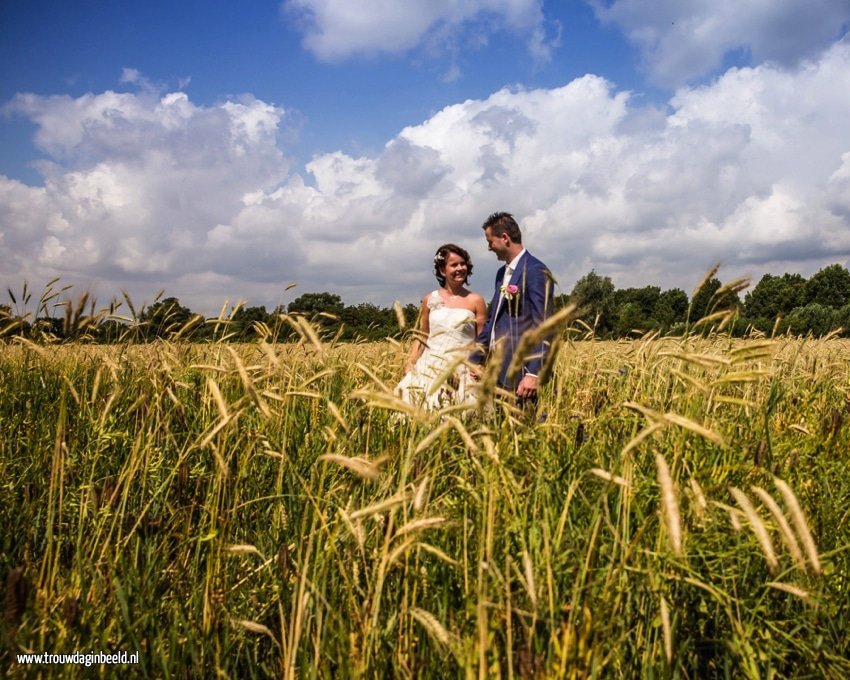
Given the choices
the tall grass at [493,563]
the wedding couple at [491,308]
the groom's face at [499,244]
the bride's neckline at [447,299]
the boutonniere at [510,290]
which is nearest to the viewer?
the tall grass at [493,563]

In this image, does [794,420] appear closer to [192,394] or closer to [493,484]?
[493,484]

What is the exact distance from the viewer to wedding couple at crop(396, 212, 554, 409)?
4.07 metres

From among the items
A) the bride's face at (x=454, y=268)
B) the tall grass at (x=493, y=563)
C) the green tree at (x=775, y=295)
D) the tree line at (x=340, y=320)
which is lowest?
the tall grass at (x=493, y=563)

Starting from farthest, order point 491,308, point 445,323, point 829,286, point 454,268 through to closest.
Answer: point 829,286, point 454,268, point 445,323, point 491,308

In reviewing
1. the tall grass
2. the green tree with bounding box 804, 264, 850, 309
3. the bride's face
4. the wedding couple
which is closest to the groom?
the wedding couple

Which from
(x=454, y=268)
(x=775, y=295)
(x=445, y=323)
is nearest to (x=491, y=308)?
(x=445, y=323)

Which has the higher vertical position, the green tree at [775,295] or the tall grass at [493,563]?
the green tree at [775,295]

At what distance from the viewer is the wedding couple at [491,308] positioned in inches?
160

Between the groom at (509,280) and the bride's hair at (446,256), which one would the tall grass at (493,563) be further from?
the bride's hair at (446,256)

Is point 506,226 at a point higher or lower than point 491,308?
higher

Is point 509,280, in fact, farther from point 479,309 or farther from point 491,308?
point 479,309

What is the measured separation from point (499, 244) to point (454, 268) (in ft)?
4.34

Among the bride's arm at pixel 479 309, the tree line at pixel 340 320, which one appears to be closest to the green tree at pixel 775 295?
the tree line at pixel 340 320

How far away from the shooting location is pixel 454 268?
674 centimetres
